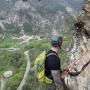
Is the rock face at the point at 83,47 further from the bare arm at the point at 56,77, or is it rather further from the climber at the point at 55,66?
the bare arm at the point at 56,77

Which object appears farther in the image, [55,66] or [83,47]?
[83,47]

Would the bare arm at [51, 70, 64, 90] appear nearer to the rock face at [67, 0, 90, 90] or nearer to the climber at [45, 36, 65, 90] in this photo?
the climber at [45, 36, 65, 90]

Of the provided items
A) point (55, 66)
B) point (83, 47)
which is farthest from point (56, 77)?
point (83, 47)

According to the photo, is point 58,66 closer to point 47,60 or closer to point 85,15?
point 47,60

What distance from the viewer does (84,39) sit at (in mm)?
15961

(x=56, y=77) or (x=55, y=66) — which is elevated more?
(x=55, y=66)

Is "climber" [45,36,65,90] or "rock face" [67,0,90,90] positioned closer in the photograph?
"climber" [45,36,65,90]

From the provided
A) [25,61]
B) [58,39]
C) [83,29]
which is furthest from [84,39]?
[25,61]

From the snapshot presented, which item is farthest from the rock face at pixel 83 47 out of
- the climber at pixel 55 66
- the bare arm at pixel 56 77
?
the bare arm at pixel 56 77

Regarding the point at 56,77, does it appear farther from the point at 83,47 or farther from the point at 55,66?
the point at 83,47

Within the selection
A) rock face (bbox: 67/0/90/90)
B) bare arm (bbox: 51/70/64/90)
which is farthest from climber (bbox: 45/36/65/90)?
rock face (bbox: 67/0/90/90)

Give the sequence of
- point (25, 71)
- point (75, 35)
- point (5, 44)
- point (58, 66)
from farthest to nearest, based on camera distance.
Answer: point (5, 44), point (25, 71), point (75, 35), point (58, 66)

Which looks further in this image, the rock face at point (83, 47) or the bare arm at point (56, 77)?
the rock face at point (83, 47)

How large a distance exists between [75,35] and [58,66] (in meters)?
6.18
